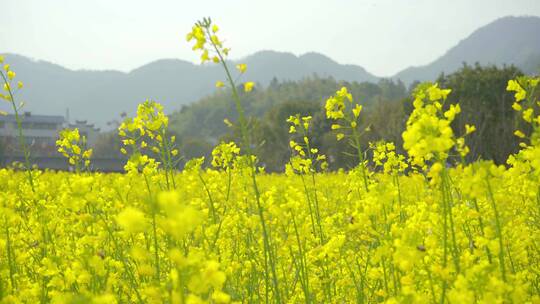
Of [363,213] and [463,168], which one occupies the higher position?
[463,168]

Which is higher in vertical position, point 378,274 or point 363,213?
point 363,213

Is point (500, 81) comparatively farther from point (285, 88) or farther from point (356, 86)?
point (285, 88)

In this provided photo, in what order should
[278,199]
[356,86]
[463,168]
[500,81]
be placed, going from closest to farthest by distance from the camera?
[463,168]
[278,199]
[500,81]
[356,86]

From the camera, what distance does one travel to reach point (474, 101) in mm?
20516

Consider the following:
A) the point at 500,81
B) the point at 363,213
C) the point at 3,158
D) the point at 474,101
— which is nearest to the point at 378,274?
the point at 363,213

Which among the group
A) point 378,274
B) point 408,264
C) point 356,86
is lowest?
point 378,274

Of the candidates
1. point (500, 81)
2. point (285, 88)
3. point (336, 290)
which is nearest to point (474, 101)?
point (500, 81)

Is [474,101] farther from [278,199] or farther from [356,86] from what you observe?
[356,86]

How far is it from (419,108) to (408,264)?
→ 913 mm

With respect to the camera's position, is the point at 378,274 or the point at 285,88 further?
the point at 285,88

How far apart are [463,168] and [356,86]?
295 ft

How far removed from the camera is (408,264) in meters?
1.97

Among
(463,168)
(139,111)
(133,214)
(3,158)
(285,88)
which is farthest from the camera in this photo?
(285,88)

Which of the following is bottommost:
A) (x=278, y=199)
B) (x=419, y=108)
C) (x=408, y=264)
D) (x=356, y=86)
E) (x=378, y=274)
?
(x=378, y=274)
